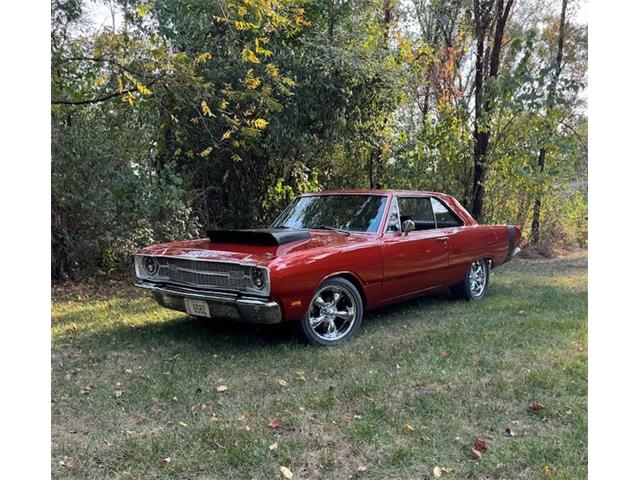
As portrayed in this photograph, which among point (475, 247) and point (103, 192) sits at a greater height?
point (103, 192)

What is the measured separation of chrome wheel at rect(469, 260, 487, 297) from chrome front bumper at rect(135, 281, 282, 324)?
3.60 meters

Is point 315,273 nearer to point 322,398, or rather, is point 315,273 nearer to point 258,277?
point 258,277

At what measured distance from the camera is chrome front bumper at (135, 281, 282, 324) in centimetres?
453

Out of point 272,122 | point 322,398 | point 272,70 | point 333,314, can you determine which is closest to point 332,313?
point 333,314

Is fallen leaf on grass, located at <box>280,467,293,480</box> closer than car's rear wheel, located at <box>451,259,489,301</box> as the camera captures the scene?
Yes

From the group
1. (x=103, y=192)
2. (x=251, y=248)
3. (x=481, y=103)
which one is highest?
(x=481, y=103)

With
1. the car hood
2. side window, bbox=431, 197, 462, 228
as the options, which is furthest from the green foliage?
side window, bbox=431, 197, 462, 228

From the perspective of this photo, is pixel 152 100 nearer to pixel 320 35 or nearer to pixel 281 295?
pixel 320 35

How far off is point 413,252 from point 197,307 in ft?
8.02

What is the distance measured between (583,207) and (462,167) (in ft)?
14.2

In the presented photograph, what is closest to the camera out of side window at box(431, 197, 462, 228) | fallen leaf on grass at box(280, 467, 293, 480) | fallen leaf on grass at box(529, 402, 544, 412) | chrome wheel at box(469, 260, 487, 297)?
fallen leaf on grass at box(280, 467, 293, 480)

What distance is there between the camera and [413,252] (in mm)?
5914

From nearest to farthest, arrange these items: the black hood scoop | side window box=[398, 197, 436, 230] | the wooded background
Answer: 1. the black hood scoop
2. side window box=[398, 197, 436, 230]
3. the wooded background

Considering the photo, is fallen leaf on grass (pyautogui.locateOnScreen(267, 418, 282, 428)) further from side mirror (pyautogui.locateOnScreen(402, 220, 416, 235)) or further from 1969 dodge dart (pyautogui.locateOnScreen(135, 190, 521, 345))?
side mirror (pyautogui.locateOnScreen(402, 220, 416, 235))
